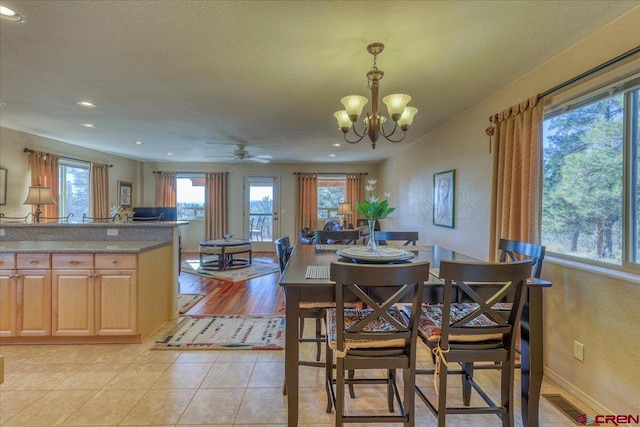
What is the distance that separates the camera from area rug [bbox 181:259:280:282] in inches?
206

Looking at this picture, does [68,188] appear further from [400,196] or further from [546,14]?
[546,14]

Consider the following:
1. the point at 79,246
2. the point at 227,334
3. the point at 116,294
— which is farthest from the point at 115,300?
the point at 227,334

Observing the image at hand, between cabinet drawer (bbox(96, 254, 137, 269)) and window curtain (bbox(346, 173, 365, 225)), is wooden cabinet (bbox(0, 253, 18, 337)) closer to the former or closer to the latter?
cabinet drawer (bbox(96, 254, 137, 269))

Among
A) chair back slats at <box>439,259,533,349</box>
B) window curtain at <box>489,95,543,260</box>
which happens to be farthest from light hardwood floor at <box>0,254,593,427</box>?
window curtain at <box>489,95,543,260</box>

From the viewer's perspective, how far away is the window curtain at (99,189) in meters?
5.91

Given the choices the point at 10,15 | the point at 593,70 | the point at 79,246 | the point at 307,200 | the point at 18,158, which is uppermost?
the point at 10,15

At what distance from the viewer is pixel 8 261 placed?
2.72m

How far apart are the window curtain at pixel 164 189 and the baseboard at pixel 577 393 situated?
782 centimetres

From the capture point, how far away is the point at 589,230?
2047 millimetres

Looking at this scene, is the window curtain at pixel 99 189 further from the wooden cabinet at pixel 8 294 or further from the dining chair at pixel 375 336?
the dining chair at pixel 375 336

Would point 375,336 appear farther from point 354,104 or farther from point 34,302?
point 34,302

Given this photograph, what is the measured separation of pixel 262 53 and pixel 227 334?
8.31ft

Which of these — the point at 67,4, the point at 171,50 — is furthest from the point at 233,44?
the point at 67,4

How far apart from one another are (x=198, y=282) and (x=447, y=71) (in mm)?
4507
